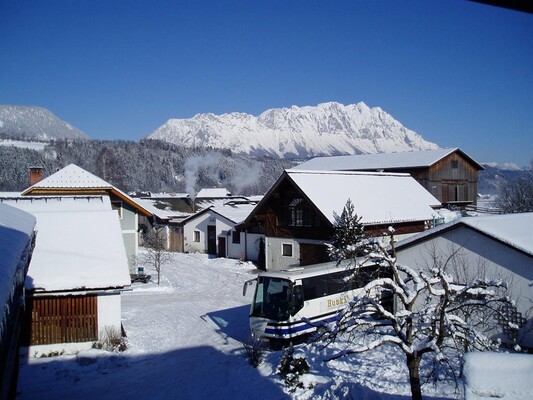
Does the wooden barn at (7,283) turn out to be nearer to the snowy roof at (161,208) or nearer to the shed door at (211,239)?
the shed door at (211,239)

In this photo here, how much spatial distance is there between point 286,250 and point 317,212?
13.3 ft

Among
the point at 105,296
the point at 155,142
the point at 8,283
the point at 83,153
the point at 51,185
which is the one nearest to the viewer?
the point at 8,283

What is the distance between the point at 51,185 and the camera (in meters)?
29.4

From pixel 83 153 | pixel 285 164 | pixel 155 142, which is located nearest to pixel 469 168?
pixel 83 153

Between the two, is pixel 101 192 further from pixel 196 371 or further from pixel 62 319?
pixel 196 371

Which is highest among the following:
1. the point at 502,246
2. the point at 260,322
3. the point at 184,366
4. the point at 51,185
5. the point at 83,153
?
the point at 83,153

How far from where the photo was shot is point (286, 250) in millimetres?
28000

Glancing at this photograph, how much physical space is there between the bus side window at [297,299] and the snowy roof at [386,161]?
116 feet

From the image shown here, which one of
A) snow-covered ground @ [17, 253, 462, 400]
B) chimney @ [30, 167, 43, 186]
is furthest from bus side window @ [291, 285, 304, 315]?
chimney @ [30, 167, 43, 186]

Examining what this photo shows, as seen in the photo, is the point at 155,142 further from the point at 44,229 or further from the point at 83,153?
the point at 44,229

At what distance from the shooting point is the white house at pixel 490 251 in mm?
12836

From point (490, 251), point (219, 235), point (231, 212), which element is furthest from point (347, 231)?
point (231, 212)

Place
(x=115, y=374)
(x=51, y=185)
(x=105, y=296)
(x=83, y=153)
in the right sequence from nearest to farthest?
(x=115, y=374) → (x=105, y=296) → (x=51, y=185) → (x=83, y=153)

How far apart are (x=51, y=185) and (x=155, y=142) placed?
14128 centimetres
